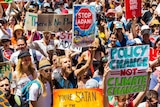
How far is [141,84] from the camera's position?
24.4ft

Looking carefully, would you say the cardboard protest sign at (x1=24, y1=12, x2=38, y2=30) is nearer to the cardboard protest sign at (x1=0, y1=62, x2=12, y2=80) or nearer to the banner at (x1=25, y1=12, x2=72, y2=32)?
the banner at (x1=25, y1=12, x2=72, y2=32)

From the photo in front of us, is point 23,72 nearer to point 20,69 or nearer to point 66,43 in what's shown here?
point 20,69

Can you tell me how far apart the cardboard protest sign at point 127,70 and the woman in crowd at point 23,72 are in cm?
111

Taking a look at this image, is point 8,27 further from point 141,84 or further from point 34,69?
point 141,84

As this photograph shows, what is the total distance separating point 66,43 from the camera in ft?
34.8

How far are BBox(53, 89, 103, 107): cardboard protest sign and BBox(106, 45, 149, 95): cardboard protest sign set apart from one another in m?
0.17

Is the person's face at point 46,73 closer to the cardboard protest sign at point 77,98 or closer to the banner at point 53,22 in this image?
the cardboard protest sign at point 77,98

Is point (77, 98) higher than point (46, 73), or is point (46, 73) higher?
point (46, 73)

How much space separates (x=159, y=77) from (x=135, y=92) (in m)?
0.54

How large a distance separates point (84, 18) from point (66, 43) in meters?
0.76

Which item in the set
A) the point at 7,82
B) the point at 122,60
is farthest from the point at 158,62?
the point at 7,82

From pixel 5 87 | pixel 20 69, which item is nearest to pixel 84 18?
pixel 20 69

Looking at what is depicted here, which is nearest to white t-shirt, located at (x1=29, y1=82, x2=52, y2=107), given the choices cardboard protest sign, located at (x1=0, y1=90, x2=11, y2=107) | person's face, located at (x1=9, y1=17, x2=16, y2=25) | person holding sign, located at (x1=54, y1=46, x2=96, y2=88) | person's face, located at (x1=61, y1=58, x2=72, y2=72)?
person holding sign, located at (x1=54, y1=46, x2=96, y2=88)

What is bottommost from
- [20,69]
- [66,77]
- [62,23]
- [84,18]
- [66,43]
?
[66,43]
